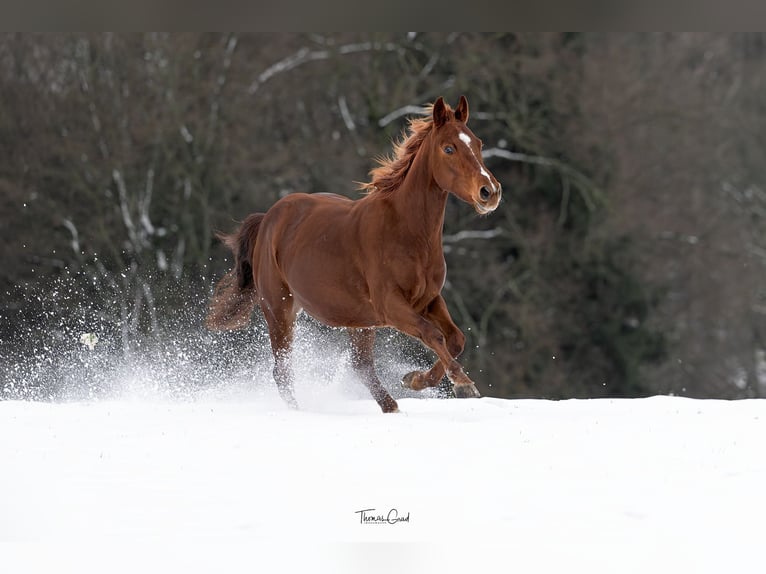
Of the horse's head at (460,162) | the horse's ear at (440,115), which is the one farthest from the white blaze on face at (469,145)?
the horse's ear at (440,115)

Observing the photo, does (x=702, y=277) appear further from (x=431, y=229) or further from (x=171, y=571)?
(x=171, y=571)

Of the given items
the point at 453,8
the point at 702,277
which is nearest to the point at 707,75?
the point at 702,277

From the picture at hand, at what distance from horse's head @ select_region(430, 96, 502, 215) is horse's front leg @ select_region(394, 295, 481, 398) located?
0.75 meters

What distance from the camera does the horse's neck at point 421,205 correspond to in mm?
7395

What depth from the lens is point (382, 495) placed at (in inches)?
221

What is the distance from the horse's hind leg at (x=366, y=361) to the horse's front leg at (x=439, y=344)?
0.52m

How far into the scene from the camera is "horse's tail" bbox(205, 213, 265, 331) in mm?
9273

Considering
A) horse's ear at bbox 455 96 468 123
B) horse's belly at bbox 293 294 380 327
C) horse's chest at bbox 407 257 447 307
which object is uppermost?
horse's ear at bbox 455 96 468 123

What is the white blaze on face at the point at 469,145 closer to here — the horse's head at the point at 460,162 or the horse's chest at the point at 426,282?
the horse's head at the point at 460,162

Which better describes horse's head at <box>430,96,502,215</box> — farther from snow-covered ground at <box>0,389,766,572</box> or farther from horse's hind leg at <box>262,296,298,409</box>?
horse's hind leg at <box>262,296,298,409</box>

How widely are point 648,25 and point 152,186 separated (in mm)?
13528

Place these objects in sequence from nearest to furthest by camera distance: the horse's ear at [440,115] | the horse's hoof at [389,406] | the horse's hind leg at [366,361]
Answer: the horse's ear at [440,115]
the horse's hoof at [389,406]
the horse's hind leg at [366,361]
